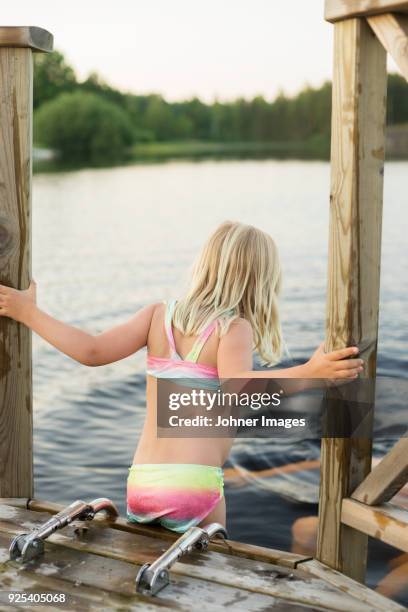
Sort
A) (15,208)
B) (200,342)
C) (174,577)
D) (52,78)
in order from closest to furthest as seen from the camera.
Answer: (174,577), (200,342), (15,208), (52,78)

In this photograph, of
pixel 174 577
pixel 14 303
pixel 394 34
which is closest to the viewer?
pixel 394 34

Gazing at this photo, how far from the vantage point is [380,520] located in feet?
9.11

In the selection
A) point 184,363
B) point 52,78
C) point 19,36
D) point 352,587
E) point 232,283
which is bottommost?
point 352,587

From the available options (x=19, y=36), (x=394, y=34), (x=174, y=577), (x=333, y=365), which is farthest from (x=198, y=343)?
(x=19, y=36)

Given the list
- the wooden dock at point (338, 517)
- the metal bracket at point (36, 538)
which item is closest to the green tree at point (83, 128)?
the metal bracket at point (36, 538)

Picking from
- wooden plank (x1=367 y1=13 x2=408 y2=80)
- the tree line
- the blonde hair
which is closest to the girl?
the blonde hair

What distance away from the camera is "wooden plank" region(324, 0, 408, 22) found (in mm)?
2547

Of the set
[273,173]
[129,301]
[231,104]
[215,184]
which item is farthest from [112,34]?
[129,301]

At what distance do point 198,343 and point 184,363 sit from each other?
0.27ft

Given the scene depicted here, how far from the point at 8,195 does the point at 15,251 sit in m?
0.20

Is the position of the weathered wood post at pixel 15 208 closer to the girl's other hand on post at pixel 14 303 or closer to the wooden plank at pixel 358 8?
the girl's other hand on post at pixel 14 303

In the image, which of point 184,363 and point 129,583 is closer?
point 129,583

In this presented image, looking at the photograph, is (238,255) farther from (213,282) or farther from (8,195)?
(8,195)

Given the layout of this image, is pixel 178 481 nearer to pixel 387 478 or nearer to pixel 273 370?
pixel 273 370
